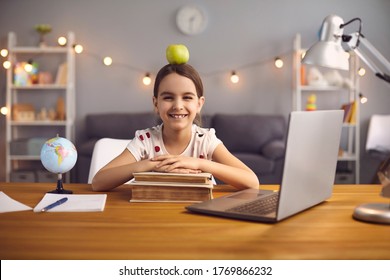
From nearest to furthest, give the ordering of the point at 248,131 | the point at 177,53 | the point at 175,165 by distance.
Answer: the point at 175,165 → the point at 177,53 → the point at 248,131

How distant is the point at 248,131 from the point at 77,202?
3.89m

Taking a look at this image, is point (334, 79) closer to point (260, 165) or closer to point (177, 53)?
point (260, 165)

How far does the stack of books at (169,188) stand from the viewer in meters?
1.29

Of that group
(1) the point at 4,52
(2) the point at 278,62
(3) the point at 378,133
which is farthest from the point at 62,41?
(3) the point at 378,133

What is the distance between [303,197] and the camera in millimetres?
1151

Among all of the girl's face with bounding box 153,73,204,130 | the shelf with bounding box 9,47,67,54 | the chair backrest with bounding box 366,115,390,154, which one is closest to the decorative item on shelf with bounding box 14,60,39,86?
the shelf with bounding box 9,47,67,54

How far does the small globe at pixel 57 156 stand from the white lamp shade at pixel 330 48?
0.72 meters

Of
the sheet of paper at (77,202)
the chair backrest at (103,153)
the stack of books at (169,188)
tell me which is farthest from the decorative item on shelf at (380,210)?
the chair backrest at (103,153)

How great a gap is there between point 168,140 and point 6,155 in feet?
13.3

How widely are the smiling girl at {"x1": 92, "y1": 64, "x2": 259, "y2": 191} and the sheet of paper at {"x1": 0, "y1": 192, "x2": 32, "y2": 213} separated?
0.89ft

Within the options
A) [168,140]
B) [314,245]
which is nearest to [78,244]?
[314,245]

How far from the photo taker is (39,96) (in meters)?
5.43

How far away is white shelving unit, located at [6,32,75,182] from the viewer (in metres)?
5.06

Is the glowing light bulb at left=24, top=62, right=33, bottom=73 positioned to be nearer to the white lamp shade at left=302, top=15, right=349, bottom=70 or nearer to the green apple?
the green apple
